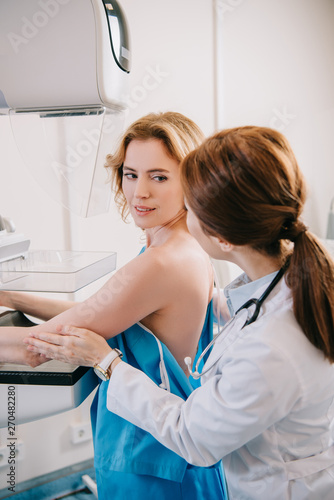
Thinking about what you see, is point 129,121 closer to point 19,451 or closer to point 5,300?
point 5,300

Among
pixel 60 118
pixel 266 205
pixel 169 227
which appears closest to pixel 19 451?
pixel 169 227

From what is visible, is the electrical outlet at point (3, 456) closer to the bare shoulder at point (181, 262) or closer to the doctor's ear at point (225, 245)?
the bare shoulder at point (181, 262)

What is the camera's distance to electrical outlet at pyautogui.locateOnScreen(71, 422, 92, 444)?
2.28 m

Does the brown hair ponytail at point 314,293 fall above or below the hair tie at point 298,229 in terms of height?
below

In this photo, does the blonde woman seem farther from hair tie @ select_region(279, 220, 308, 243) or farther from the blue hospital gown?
hair tie @ select_region(279, 220, 308, 243)

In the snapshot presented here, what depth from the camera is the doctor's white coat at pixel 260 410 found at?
831mm

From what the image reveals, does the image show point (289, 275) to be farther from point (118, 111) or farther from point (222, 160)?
point (118, 111)

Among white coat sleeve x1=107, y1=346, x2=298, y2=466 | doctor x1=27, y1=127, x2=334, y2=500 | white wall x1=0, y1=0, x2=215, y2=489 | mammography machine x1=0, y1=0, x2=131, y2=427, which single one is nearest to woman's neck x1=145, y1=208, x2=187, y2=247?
mammography machine x1=0, y1=0, x2=131, y2=427

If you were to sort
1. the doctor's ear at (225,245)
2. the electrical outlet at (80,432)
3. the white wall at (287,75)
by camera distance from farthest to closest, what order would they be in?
1. the white wall at (287,75)
2. the electrical outlet at (80,432)
3. the doctor's ear at (225,245)
